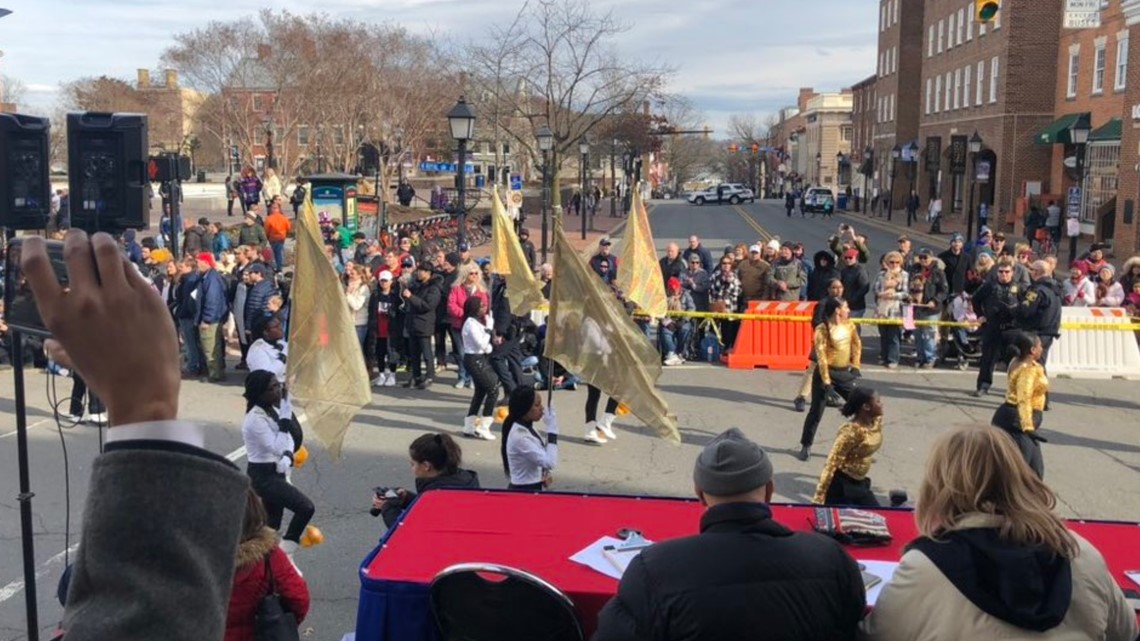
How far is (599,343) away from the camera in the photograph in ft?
26.3

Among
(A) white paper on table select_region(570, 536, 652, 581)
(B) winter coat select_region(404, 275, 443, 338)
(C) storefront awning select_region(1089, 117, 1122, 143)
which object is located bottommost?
(A) white paper on table select_region(570, 536, 652, 581)

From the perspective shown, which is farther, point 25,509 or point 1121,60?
point 1121,60

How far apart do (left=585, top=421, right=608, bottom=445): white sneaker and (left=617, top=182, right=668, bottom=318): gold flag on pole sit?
1.95 meters

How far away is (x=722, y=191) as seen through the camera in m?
79.4

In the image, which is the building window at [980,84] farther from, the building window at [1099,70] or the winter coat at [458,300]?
the winter coat at [458,300]

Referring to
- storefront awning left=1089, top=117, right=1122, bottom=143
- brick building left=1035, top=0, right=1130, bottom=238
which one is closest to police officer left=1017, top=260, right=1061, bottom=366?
brick building left=1035, top=0, right=1130, bottom=238

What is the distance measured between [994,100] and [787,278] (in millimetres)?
33019

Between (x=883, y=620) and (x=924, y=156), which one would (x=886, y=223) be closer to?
(x=924, y=156)

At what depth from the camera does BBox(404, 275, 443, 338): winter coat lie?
13773mm

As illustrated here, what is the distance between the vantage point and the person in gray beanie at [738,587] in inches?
120

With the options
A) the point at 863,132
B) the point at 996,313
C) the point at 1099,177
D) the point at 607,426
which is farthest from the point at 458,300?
the point at 863,132

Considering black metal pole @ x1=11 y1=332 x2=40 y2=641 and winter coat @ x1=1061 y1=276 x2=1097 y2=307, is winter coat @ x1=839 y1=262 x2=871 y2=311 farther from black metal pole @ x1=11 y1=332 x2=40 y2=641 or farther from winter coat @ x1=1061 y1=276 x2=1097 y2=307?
black metal pole @ x1=11 y1=332 x2=40 y2=641

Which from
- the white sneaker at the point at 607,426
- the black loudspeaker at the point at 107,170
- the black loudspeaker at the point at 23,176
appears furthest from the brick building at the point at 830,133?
the black loudspeaker at the point at 23,176

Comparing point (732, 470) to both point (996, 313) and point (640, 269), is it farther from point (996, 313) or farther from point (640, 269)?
point (996, 313)
